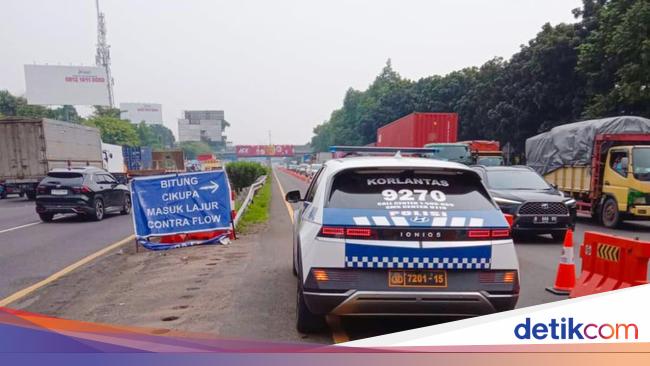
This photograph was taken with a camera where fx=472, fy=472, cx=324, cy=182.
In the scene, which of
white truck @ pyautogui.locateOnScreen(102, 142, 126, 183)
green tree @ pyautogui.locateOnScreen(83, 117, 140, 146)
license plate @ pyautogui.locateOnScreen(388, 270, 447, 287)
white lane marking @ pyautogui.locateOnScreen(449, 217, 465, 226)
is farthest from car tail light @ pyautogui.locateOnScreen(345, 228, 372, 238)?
green tree @ pyautogui.locateOnScreen(83, 117, 140, 146)

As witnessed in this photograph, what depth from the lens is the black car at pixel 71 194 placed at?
1366cm

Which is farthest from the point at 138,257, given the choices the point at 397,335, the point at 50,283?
the point at 397,335

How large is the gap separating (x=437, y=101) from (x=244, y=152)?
8035 cm

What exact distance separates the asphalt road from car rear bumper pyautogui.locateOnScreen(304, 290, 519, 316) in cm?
477

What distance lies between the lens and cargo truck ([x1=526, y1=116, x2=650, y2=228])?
38.3ft

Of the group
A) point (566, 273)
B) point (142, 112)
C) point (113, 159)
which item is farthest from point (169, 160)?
point (142, 112)

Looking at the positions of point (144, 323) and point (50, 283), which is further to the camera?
point (50, 283)

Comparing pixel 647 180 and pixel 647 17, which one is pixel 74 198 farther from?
pixel 647 17

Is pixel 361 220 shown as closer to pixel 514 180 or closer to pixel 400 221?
pixel 400 221

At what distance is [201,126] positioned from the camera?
98.4 metres

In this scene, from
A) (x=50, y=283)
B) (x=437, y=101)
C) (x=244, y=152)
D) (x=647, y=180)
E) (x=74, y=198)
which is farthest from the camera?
(x=244, y=152)

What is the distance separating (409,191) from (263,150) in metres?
126

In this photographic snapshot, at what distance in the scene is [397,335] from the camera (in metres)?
2.89

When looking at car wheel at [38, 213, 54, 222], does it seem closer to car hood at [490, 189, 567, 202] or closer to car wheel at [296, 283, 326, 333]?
car wheel at [296, 283, 326, 333]
